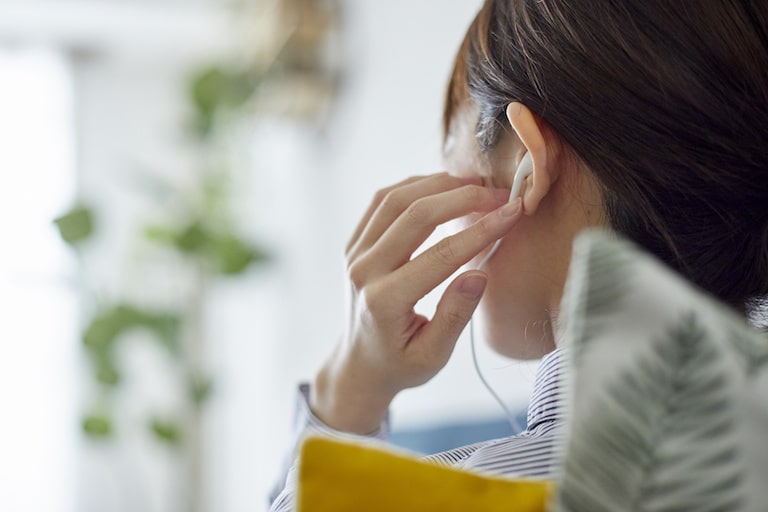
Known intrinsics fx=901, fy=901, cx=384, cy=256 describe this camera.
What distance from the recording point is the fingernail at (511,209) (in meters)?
0.70

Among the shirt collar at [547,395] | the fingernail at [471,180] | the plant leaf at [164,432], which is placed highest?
the fingernail at [471,180]

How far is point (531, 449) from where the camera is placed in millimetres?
531

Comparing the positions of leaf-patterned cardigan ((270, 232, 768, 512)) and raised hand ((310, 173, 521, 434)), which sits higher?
leaf-patterned cardigan ((270, 232, 768, 512))

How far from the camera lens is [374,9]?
2295 mm

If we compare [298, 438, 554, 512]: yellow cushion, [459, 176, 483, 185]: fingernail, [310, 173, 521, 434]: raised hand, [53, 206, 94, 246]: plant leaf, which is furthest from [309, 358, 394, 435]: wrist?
[53, 206, 94, 246]: plant leaf

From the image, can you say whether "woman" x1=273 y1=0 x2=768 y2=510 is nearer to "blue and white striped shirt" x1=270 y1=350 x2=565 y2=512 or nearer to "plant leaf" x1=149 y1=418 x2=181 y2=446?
"blue and white striped shirt" x1=270 y1=350 x2=565 y2=512

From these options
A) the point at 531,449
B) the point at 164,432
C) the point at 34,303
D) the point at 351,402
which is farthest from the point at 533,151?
the point at 34,303

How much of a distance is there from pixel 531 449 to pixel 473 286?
0.73ft

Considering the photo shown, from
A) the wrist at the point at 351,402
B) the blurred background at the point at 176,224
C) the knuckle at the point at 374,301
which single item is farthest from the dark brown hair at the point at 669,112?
the blurred background at the point at 176,224

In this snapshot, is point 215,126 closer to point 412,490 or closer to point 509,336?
point 509,336

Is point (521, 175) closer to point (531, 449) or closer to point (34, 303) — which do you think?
point (531, 449)

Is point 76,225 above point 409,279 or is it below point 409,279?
below

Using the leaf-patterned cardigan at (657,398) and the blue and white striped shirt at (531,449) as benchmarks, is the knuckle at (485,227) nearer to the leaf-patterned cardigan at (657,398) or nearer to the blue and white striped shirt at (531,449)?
the blue and white striped shirt at (531,449)

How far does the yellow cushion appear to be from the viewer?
1.18ft
